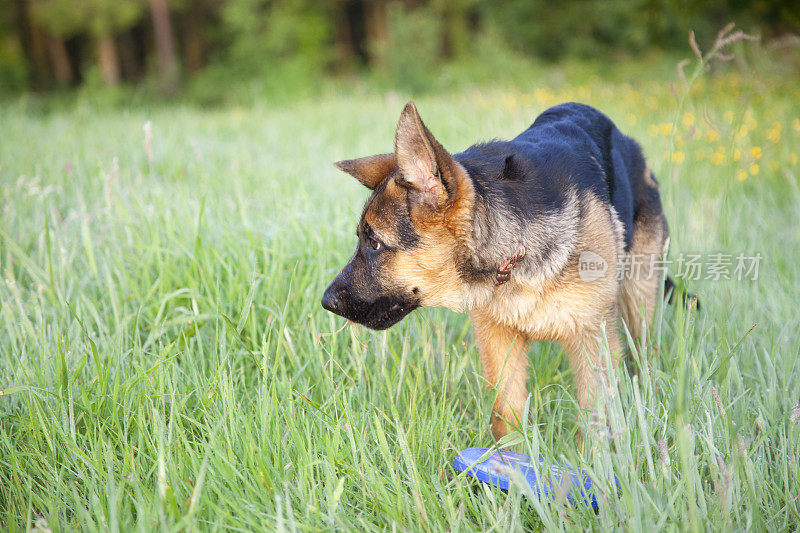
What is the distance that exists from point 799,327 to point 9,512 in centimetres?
350

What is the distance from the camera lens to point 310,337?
9.65 ft

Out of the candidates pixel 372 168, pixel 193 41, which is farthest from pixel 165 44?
pixel 372 168

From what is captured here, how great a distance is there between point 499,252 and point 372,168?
72cm

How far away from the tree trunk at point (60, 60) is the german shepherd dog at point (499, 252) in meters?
30.9

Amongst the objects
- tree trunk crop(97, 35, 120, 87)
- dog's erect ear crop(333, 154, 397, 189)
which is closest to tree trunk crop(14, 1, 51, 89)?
tree trunk crop(97, 35, 120, 87)

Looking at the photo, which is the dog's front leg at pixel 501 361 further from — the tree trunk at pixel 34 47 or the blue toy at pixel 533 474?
the tree trunk at pixel 34 47

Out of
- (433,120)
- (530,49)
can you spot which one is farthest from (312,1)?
(433,120)

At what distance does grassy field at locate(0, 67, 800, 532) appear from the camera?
1.83 meters

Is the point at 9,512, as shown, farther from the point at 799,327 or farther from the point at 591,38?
the point at 591,38

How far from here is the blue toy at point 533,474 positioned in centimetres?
180

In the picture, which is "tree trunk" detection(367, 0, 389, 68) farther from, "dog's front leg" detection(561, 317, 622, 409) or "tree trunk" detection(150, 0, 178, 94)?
"dog's front leg" detection(561, 317, 622, 409)

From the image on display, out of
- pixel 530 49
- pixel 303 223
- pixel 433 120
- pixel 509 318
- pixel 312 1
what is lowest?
pixel 509 318

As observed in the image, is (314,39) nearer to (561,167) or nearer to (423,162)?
(561,167)

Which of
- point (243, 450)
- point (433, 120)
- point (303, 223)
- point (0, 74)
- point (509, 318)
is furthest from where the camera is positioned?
point (0, 74)
